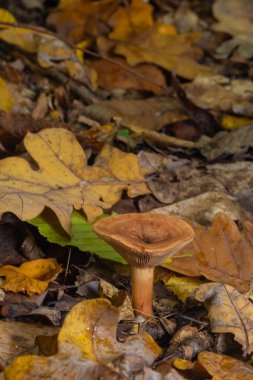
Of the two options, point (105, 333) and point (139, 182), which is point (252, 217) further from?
point (105, 333)

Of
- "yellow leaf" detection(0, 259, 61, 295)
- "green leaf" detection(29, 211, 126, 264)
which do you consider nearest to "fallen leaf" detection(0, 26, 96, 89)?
"green leaf" detection(29, 211, 126, 264)

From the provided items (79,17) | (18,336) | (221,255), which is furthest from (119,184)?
(79,17)

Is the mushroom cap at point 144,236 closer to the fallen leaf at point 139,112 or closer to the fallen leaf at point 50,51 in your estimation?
the fallen leaf at point 139,112

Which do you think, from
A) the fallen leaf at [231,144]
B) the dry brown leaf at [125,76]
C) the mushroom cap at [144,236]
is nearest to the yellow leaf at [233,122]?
the fallen leaf at [231,144]

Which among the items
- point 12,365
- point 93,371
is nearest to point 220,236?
point 93,371

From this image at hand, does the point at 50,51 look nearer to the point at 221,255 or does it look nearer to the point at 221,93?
the point at 221,93

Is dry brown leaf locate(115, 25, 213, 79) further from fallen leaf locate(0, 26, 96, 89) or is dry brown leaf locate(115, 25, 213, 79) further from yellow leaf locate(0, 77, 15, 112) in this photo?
yellow leaf locate(0, 77, 15, 112)
